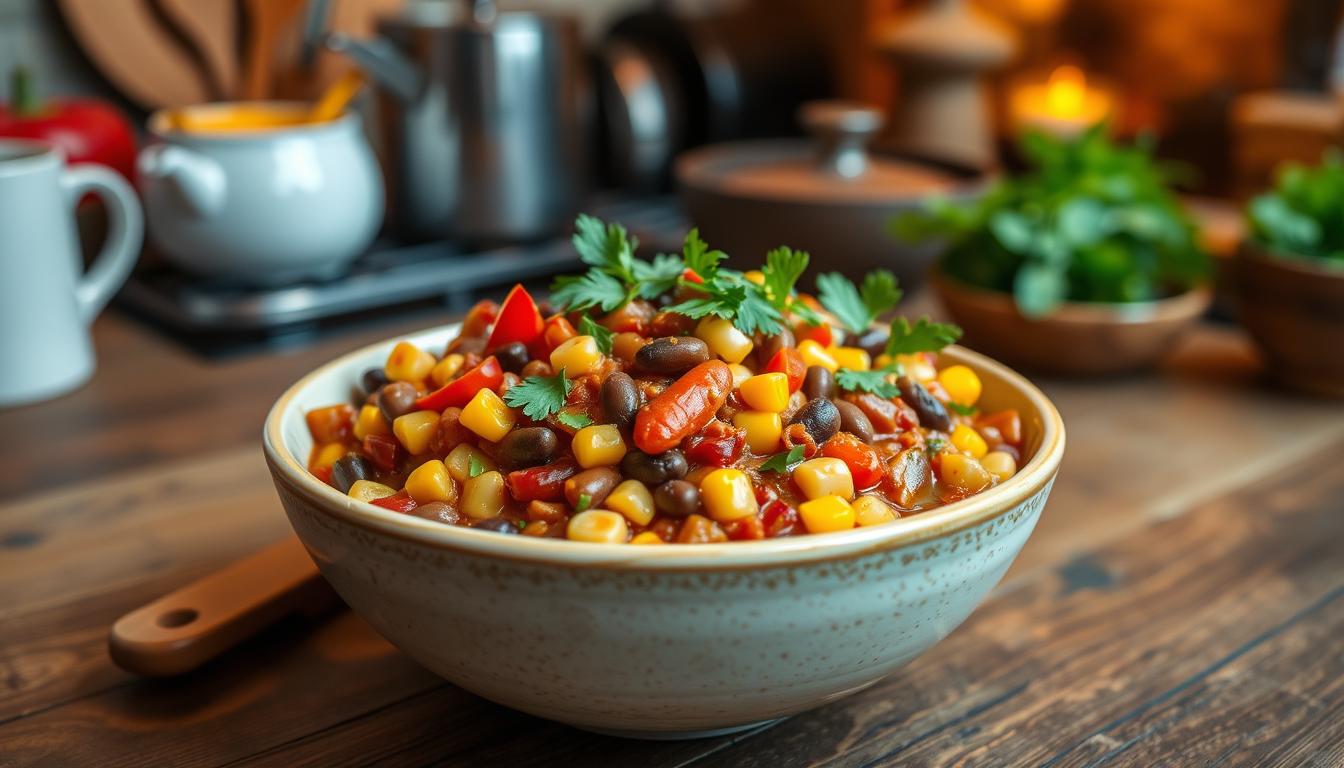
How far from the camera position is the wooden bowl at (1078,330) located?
7.30 ft

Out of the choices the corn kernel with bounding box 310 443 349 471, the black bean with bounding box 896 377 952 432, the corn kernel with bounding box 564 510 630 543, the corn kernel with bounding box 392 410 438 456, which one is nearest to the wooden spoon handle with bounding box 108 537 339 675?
the corn kernel with bounding box 310 443 349 471

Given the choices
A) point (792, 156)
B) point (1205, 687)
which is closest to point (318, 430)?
point (1205, 687)

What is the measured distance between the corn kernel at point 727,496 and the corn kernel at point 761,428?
90 millimetres

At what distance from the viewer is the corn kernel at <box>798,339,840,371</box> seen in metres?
1.28

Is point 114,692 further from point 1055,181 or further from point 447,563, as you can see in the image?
point 1055,181

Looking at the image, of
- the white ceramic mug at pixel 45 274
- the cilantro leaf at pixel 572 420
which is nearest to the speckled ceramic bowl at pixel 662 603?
the cilantro leaf at pixel 572 420

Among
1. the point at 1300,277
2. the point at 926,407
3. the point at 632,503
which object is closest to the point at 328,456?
the point at 632,503

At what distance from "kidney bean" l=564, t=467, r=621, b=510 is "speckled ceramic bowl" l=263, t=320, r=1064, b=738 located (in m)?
0.15

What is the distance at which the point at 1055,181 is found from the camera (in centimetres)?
236

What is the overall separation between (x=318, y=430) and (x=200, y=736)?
0.34m

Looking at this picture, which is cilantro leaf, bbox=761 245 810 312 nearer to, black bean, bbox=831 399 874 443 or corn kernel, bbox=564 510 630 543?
black bean, bbox=831 399 874 443

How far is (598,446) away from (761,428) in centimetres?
17

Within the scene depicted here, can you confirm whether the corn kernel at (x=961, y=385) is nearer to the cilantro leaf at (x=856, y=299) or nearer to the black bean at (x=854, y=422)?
the cilantro leaf at (x=856, y=299)

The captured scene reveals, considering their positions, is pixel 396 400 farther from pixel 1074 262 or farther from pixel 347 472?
pixel 1074 262
